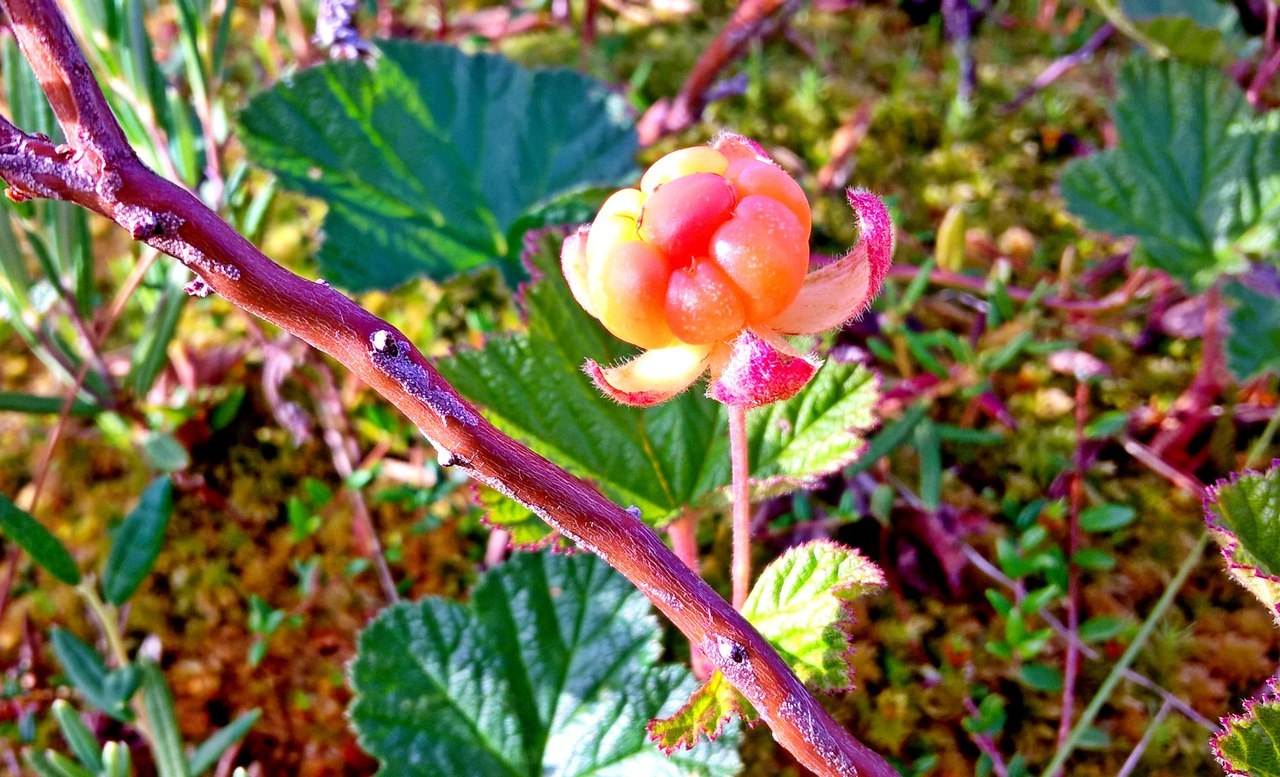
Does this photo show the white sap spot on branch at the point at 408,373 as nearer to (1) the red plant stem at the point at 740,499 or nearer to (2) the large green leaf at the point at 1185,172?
(1) the red plant stem at the point at 740,499

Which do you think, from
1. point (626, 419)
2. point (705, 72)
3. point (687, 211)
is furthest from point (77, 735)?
point (705, 72)

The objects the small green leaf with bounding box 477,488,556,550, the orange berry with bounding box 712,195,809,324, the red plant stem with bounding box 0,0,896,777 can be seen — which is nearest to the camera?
the red plant stem with bounding box 0,0,896,777

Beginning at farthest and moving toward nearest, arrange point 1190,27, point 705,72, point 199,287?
point 705,72, point 1190,27, point 199,287

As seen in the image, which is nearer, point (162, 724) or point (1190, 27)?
point (162, 724)

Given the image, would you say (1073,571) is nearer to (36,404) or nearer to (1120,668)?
(1120,668)

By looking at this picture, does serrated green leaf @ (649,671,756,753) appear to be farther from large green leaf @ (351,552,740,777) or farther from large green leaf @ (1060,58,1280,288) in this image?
large green leaf @ (1060,58,1280,288)

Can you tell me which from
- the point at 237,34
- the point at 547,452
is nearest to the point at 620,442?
the point at 547,452

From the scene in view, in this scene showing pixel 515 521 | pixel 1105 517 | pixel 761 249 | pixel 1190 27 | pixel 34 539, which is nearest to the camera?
pixel 761 249

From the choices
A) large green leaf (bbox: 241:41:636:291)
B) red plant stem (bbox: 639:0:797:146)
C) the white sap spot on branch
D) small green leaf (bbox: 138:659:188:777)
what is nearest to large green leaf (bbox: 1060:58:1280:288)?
red plant stem (bbox: 639:0:797:146)

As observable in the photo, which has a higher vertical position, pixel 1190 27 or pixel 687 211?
pixel 1190 27
